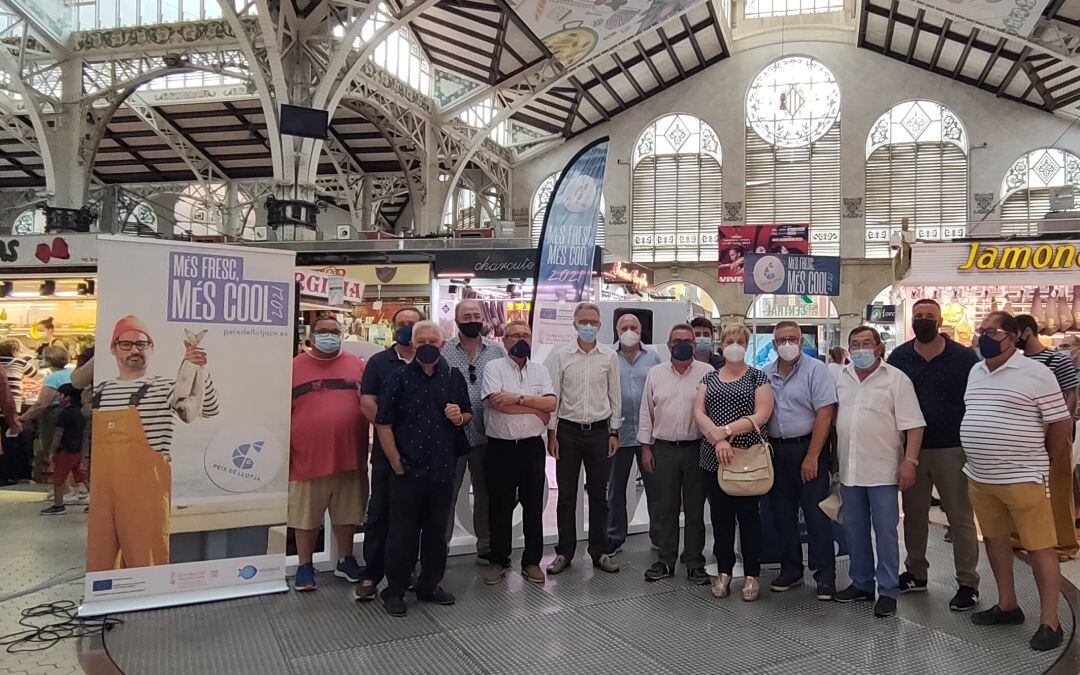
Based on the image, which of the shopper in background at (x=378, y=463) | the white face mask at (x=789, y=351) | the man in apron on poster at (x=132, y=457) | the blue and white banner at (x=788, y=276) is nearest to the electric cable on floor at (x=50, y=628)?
the man in apron on poster at (x=132, y=457)

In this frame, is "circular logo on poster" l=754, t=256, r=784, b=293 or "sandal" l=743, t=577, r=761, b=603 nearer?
"sandal" l=743, t=577, r=761, b=603

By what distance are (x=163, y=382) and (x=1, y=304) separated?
8.36 metres

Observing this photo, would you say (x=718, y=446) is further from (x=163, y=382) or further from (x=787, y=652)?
(x=163, y=382)

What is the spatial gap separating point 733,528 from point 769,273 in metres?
4.85

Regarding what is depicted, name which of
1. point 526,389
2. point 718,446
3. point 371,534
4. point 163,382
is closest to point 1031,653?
point 718,446

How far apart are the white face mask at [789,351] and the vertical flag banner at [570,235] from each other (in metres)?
2.81

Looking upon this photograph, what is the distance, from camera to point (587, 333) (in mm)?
4609

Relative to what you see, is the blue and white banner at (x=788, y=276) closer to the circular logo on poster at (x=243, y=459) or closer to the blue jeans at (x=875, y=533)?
the blue jeans at (x=875, y=533)

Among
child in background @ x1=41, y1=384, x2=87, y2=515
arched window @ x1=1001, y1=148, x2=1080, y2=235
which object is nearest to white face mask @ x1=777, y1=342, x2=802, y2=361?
child in background @ x1=41, y1=384, x2=87, y2=515

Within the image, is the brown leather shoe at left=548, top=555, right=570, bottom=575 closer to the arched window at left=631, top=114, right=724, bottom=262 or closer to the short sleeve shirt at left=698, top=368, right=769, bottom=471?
the short sleeve shirt at left=698, top=368, right=769, bottom=471

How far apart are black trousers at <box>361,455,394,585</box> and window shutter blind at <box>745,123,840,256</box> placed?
2101 cm

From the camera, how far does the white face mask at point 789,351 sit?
4195mm

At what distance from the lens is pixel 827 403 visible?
163 inches

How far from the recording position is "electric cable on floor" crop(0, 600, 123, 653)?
3.53 meters
